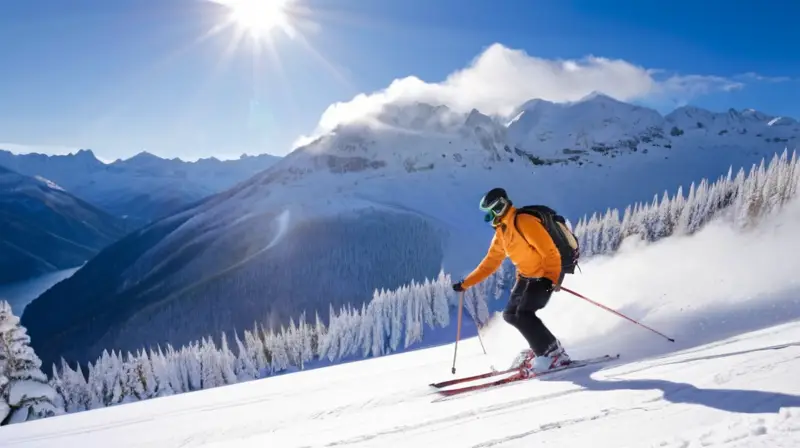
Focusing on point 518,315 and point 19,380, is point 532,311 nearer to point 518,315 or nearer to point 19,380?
point 518,315

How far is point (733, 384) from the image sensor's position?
4.29 metres

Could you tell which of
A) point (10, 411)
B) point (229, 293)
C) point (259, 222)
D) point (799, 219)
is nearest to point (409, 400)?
point (799, 219)

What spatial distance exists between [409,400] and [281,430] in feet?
5.29

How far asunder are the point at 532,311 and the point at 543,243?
98 centimetres

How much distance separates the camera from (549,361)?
631 centimetres

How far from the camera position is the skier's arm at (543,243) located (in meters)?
6.23

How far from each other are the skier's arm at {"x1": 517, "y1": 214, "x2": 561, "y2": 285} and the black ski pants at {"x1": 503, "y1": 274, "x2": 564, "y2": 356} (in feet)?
0.52

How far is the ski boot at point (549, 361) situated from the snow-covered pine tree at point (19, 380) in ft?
82.0

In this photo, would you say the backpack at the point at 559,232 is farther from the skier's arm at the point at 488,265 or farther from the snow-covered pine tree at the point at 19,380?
the snow-covered pine tree at the point at 19,380

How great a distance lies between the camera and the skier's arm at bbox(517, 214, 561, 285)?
20.4 ft

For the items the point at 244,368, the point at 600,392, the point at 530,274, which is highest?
the point at 530,274

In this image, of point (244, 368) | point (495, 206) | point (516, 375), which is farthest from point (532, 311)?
point (244, 368)

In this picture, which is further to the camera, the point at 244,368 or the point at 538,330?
the point at 244,368

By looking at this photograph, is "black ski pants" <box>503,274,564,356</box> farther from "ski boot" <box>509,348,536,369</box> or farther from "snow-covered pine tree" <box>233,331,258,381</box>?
"snow-covered pine tree" <box>233,331,258,381</box>
